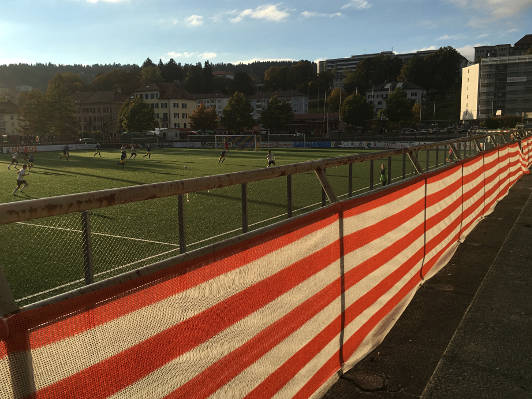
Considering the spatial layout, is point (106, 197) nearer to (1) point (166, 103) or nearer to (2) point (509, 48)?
(1) point (166, 103)

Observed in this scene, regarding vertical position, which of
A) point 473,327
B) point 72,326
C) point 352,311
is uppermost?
point 72,326

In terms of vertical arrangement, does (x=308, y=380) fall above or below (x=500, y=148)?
below

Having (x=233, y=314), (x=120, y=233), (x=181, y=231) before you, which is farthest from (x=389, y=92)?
(x=233, y=314)

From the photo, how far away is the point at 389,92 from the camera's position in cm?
15300

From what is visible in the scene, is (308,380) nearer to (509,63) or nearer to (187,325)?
(187,325)

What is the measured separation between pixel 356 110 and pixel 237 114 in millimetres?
28657

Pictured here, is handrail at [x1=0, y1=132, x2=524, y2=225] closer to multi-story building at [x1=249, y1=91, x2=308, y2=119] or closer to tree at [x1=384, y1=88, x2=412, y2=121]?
tree at [x1=384, y1=88, x2=412, y2=121]

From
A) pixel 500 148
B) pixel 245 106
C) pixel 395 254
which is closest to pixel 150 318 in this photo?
pixel 395 254

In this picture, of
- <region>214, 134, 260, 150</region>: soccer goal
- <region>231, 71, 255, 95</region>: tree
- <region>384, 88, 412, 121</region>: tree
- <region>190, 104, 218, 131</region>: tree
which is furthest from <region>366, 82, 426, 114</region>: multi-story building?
<region>214, 134, 260, 150</region>: soccer goal

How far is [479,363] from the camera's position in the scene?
3.56m

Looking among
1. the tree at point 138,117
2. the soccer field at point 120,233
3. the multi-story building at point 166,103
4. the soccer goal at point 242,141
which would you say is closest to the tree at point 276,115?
the tree at point 138,117

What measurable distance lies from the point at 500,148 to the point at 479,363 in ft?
27.3

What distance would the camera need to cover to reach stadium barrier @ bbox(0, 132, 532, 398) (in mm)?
1545

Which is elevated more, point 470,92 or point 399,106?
point 470,92
